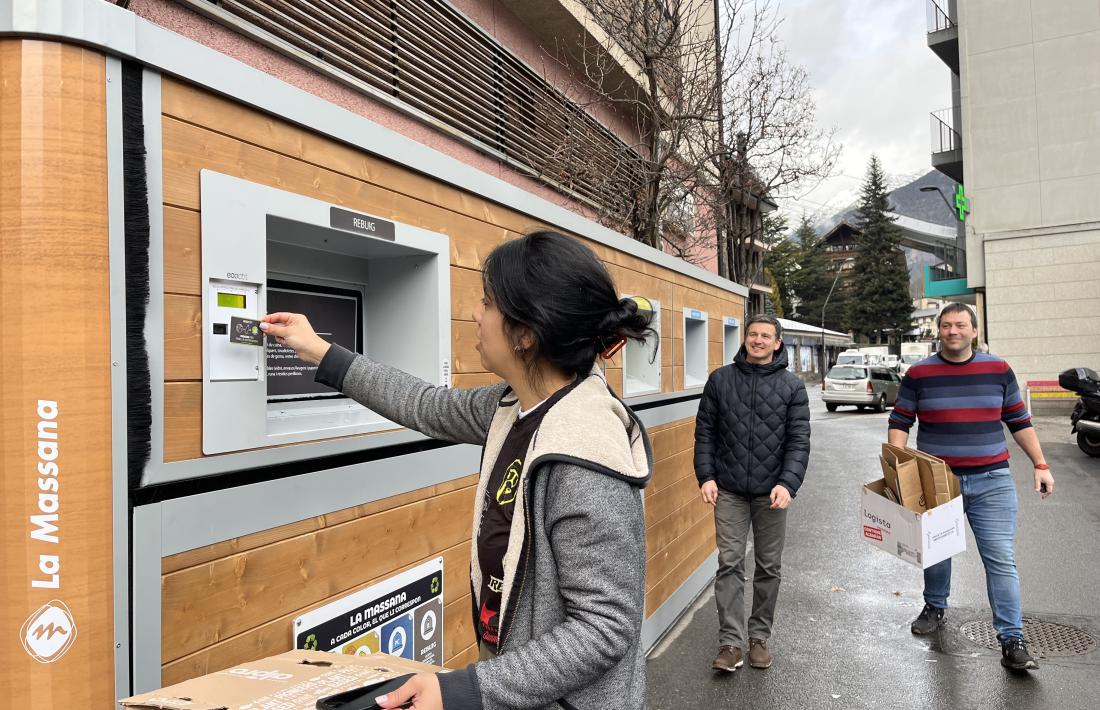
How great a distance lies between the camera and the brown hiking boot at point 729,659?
13.8 ft

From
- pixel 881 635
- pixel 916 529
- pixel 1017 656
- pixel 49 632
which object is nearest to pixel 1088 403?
pixel 881 635

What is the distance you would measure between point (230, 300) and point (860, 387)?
80.1 ft

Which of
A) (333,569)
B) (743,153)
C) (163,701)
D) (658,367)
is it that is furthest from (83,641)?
(743,153)

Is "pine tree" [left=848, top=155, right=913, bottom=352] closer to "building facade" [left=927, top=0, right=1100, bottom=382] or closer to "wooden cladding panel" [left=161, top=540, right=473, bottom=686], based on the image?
"building facade" [left=927, top=0, right=1100, bottom=382]

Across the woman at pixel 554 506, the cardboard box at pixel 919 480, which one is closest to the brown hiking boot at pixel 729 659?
the cardboard box at pixel 919 480

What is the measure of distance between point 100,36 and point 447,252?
50.7 inches

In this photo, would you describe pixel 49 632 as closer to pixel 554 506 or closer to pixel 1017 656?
pixel 554 506

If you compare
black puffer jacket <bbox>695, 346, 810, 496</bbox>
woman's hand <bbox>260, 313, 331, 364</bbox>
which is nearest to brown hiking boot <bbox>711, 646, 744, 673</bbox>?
black puffer jacket <bbox>695, 346, 810, 496</bbox>

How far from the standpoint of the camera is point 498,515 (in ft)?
4.79

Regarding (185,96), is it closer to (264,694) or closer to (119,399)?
(119,399)

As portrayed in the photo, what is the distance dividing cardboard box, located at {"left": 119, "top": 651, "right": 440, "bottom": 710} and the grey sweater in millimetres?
232

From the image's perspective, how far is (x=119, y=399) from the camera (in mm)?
1587

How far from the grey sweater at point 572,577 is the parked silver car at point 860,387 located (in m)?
24.3

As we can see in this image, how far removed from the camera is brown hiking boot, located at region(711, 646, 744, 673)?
13.8 ft
